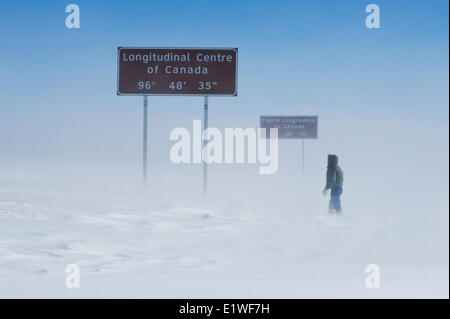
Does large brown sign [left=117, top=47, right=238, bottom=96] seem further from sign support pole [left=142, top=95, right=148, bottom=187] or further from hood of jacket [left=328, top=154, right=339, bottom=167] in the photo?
hood of jacket [left=328, top=154, right=339, bottom=167]

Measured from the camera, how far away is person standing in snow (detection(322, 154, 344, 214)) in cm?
1125

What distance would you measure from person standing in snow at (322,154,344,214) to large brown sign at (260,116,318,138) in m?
4.55

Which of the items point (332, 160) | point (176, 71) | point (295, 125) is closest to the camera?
point (176, 71)

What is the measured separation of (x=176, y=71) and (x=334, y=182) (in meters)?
4.31

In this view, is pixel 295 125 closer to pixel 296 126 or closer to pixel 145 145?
pixel 296 126

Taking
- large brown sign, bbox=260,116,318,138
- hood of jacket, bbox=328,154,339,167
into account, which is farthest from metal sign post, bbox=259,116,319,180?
hood of jacket, bbox=328,154,339,167

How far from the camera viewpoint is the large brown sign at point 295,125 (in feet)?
52.1

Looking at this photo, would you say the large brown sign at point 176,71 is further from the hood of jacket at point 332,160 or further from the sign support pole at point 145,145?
the hood of jacket at point 332,160

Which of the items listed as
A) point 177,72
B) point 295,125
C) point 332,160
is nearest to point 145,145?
point 177,72

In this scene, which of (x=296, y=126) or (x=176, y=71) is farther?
(x=296, y=126)

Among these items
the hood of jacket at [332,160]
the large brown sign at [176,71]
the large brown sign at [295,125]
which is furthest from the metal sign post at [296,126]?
the large brown sign at [176,71]

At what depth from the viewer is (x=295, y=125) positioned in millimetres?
16297

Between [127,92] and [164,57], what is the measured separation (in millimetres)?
1146
